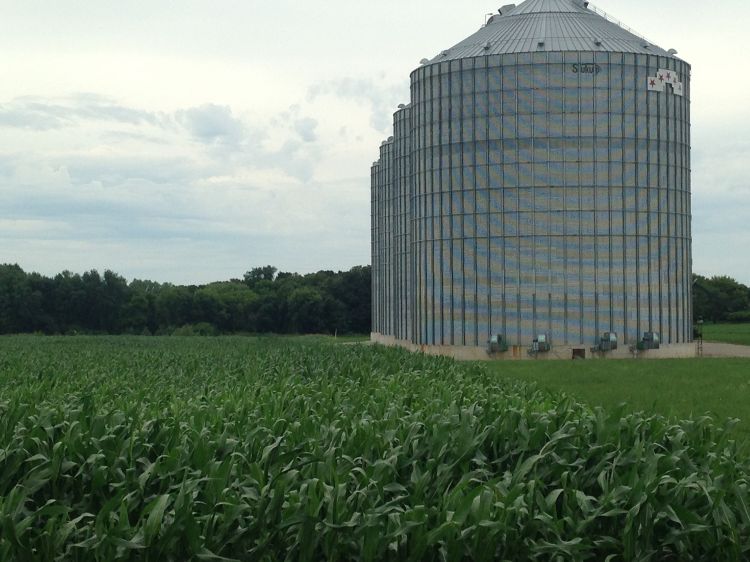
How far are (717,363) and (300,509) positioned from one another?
42.8 metres

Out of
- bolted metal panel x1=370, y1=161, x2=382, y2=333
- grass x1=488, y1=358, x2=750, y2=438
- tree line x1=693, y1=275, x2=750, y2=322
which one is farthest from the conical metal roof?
tree line x1=693, y1=275, x2=750, y2=322

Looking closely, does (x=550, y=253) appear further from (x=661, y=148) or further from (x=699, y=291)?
(x=699, y=291)

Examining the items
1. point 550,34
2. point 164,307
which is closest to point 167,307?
point 164,307

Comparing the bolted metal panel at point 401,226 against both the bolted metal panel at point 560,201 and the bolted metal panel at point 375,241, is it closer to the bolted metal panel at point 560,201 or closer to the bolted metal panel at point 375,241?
the bolted metal panel at point 375,241

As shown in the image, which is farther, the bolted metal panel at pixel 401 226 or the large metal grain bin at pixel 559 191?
the bolted metal panel at pixel 401 226

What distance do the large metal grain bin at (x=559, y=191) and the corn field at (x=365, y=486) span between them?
5049 cm

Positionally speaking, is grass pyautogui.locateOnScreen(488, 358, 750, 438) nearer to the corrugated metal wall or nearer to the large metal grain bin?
the large metal grain bin

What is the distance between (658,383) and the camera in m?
36.8

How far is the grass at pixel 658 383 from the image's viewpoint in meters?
28.0

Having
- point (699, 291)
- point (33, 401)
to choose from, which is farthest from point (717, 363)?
point (699, 291)

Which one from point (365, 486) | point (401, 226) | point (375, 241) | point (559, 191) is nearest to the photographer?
point (365, 486)

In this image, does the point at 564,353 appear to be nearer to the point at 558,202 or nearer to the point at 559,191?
the point at 558,202

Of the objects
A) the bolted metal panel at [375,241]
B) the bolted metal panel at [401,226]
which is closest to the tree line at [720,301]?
the bolted metal panel at [375,241]

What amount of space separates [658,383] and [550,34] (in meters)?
42.0
